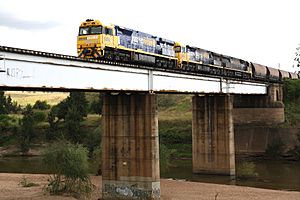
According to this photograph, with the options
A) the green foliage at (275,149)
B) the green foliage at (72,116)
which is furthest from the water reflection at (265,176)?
the green foliage at (72,116)

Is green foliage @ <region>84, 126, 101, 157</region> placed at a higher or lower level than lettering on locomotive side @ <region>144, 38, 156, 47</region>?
lower

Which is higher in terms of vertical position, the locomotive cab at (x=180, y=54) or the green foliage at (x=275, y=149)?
the locomotive cab at (x=180, y=54)

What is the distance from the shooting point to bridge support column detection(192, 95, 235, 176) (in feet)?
163

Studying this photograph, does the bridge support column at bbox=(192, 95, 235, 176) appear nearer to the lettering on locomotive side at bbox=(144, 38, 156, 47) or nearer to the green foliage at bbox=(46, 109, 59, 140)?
the lettering on locomotive side at bbox=(144, 38, 156, 47)

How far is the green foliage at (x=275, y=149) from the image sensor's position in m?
63.2

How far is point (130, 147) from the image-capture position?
3231 centimetres

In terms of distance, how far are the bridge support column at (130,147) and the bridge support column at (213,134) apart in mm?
19078

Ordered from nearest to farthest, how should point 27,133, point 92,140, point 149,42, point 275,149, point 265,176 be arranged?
point 149,42 → point 265,176 → point 275,149 → point 92,140 → point 27,133

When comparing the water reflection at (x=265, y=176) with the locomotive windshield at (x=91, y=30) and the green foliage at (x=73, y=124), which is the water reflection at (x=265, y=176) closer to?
the locomotive windshield at (x=91, y=30)

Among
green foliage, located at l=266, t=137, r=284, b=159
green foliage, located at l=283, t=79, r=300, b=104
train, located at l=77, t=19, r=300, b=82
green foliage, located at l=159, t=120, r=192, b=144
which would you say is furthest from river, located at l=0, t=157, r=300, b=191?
green foliage, located at l=283, t=79, r=300, b=104

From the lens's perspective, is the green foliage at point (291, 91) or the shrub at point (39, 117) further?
the shrub at point (39, 117)

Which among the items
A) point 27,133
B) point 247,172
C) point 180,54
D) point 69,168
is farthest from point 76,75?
point 27,133

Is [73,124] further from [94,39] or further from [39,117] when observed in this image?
[94,39]

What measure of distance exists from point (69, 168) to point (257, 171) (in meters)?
29.3
